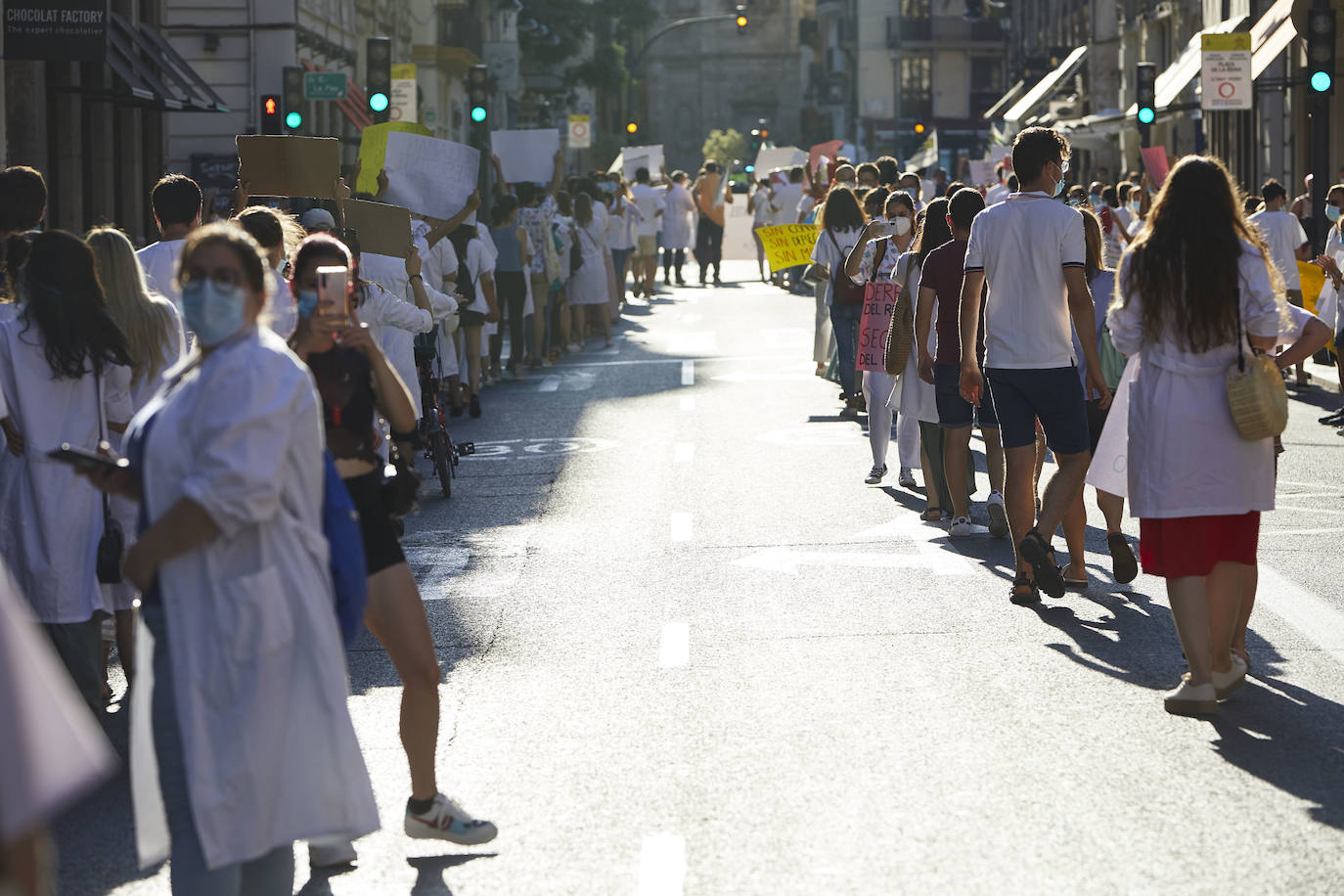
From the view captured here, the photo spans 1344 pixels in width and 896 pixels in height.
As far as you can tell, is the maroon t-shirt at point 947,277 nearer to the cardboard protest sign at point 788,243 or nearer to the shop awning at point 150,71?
the cardboard protest sign at point 788,243

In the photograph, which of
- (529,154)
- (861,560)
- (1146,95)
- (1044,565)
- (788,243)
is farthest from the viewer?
(1146,95)

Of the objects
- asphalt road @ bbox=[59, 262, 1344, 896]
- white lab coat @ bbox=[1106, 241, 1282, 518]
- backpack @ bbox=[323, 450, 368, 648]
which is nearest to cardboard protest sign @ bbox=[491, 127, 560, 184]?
asphalt road @ bbox=[59, 262, 1344, 896]

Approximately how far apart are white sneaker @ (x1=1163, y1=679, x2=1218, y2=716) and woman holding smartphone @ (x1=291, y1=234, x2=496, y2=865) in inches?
102

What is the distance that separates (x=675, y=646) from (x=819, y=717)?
4.43 feet

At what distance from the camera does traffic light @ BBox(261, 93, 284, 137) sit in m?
24.1

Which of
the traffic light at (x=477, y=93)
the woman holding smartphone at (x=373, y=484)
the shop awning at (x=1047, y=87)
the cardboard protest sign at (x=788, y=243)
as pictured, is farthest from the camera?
the shop awning at (x=1047, y=87)

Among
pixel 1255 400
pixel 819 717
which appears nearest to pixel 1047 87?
pixel 1255 400

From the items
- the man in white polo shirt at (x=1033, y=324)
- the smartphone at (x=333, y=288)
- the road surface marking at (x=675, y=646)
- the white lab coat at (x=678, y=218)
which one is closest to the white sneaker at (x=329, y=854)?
the smartphone at (x=333, y=288)

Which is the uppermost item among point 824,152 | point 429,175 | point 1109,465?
point 824,152

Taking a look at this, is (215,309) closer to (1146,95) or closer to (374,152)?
(374,152)

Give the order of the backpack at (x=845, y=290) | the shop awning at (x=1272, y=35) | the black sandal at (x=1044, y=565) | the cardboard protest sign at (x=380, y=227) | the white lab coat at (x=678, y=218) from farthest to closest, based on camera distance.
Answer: the white lab coat at (x=678, y=218) < the shop awning at (x=1272, y=35) < the backpack at (x=845, y=290) < the cardboard protest sign at (x=380, y=227) < the black sandal at (x=1044, y=565)

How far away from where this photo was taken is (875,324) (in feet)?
42.4

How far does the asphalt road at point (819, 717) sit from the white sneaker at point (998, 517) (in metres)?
0.11

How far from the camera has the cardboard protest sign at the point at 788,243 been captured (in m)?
20.3
